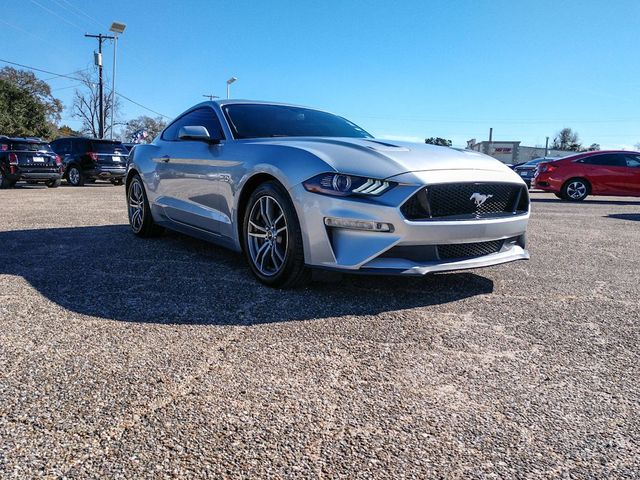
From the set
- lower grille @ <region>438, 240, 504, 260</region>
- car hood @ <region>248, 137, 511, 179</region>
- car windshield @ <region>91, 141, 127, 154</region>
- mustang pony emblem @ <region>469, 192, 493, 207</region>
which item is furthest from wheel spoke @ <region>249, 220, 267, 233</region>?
car windshield @ <region>91, 141, 127, 154</region>

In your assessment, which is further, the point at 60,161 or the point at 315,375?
the point at 60,161

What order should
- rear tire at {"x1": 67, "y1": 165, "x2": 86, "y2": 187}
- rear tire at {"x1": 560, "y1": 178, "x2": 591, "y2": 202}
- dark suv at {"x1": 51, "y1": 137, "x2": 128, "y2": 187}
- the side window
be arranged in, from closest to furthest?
1. the side window
2. rear tire at {"x1": 560, "y1": 178, "x2": 591, "y2": 202}
3. dark suv at {"x1": 51, "y1": 137, "x2": 128, "y2": 187}
4. rear tire at {"x1": 67, "y1": 165, "x2": 86, "y2": 187}

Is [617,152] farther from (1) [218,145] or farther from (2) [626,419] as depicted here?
(2) [626,419]

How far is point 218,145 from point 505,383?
3091 mm

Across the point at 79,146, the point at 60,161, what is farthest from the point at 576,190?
the point at 79,146

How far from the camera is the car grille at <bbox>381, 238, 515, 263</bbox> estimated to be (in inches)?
126

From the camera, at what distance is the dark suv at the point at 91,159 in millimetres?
16547

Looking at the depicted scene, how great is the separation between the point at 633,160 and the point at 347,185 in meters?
13.9

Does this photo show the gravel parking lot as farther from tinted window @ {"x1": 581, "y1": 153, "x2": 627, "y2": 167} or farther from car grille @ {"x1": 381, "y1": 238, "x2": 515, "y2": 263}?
tinted window @ {"x1": 581, "y1": 153, "x2": 627, "y2": 167}

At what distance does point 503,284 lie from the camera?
3.95 metres

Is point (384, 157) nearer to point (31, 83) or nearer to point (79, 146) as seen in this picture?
point (79, 146)

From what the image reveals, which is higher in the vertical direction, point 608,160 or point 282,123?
point 608,160

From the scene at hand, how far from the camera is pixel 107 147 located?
16.9 m

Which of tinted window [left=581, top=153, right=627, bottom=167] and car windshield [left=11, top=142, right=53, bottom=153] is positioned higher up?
tinted window [left=581, top=153, right=627, bottom=167]
